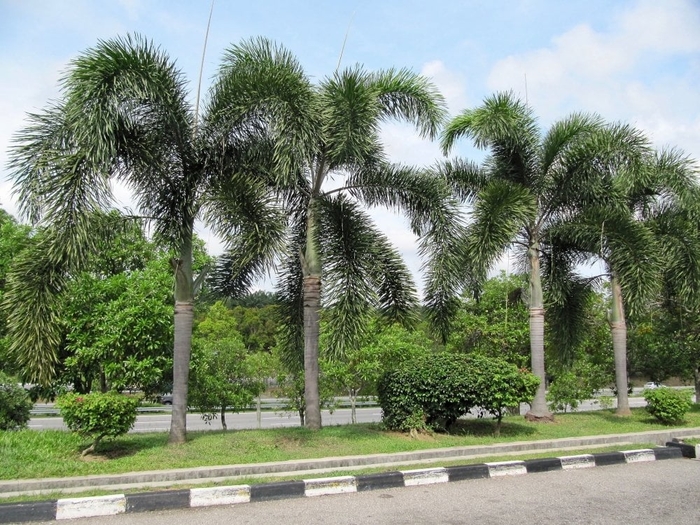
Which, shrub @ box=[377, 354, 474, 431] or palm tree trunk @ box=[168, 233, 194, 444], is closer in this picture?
palm tree trunk @ box=[168, 233, 194, 444]

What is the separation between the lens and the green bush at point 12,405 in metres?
11.4

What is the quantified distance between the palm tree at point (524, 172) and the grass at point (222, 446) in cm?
208

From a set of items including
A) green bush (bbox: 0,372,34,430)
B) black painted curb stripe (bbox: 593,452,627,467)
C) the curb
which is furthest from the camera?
green bush (bbox: 0,372,34,430)

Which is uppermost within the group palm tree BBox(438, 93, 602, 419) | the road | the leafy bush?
palm tree BBox(438, 93, 602, 419)

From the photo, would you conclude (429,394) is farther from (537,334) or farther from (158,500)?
(158,500)

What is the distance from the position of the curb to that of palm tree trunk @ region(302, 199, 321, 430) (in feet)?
10.5

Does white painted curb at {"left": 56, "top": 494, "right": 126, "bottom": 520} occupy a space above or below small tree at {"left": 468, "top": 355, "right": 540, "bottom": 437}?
below

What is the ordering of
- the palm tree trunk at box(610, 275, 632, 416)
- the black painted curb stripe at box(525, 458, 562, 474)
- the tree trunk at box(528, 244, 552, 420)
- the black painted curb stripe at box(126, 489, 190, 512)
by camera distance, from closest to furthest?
the black painted curb stripe at box(126, 489, 190, 512) < the black painted curb stripe at box(525, 458, 562, 474) < the tree trunk at box(528, 244, 552, 420) < the palm tree trunk at box(610, 275, 632, 416)

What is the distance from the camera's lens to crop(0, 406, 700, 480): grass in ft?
24.6

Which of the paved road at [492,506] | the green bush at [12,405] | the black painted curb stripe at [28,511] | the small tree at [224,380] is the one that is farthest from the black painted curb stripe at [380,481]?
the small tree at [224,380]

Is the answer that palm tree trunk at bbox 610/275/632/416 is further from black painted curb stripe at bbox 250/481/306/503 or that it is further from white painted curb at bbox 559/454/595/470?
black painted curb stripe at bbox 250/481/306/503

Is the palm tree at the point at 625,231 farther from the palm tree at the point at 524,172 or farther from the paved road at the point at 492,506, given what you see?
the paved road at the point at 492,506

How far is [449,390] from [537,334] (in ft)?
12.2

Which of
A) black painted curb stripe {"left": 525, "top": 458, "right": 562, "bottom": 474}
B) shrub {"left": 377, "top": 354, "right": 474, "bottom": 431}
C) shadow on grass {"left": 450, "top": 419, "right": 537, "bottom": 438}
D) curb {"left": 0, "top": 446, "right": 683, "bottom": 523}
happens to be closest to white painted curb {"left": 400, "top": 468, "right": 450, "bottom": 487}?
curb {"left": 0, "top": 446, "right": 683, "bottom": 523}
